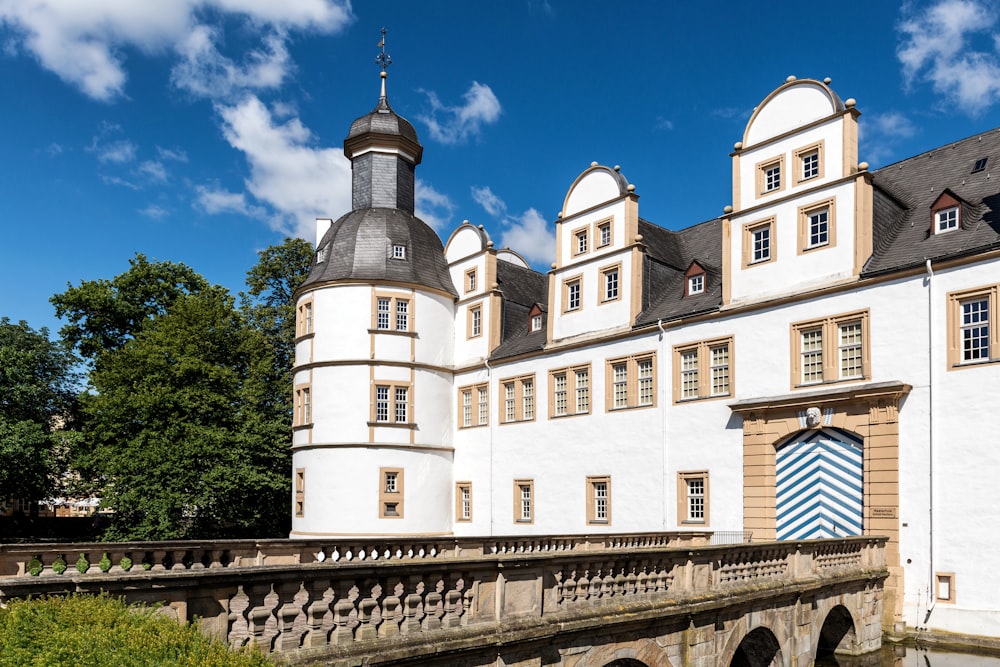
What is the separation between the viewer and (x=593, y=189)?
27.5 metres

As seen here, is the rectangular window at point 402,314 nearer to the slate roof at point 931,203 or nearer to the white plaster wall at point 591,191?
the white plaster wall at point 591,191

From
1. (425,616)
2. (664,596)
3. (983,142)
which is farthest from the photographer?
(983,142)

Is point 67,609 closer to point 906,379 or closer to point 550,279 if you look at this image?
point 906,379

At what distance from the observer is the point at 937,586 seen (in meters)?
17.6

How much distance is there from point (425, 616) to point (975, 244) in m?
15.4

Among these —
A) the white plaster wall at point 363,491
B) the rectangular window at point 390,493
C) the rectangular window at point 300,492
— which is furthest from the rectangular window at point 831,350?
the rectangular window at point 300,492

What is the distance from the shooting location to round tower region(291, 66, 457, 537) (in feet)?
99.6

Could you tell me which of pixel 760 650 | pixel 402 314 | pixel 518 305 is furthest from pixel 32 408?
pixel 760 650

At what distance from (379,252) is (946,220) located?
19467mm

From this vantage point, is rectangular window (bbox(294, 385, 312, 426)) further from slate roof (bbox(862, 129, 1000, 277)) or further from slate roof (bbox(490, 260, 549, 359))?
slate roof (bbox(862, 129, 1000, 277))

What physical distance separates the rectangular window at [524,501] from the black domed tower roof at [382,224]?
27.5 ft

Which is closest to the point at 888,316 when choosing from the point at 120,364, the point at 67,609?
the point at 67,609

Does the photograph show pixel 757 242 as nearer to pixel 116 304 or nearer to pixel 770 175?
pixel 770 175

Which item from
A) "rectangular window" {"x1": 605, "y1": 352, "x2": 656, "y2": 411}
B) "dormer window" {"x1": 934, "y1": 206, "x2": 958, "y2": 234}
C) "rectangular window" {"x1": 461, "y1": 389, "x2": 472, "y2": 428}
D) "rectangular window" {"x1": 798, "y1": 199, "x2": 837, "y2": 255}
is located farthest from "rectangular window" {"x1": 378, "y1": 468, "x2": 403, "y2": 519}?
"dormer window" {"x1": 934, "y1": 206, "x2": 958, "y2": 234}
